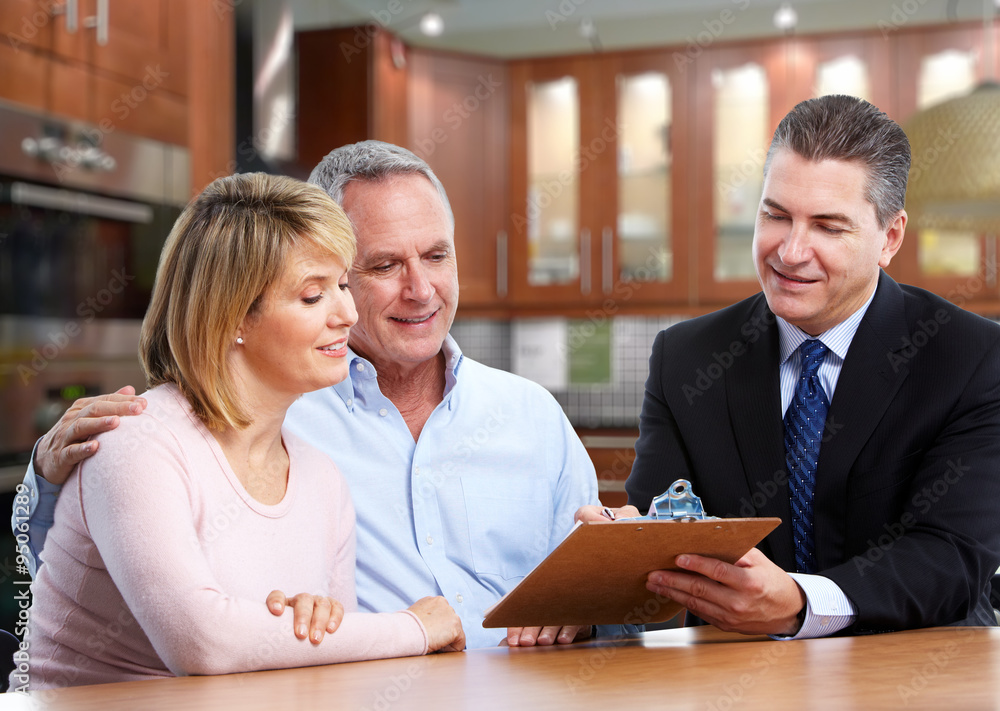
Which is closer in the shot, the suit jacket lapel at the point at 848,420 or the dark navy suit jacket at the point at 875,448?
the dark navy suit jacket at the point at 875,448

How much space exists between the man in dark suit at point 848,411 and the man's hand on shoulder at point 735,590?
0.13 ft

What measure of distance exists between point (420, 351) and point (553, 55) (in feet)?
10.9

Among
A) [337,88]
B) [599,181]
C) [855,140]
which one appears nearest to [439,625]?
[855,140]

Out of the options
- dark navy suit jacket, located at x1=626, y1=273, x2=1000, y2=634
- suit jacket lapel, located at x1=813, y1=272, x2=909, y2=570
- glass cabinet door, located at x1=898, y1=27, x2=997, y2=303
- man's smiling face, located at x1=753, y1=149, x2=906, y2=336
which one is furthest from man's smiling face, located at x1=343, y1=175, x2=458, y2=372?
glass cabinet door, located at x1=898, y1=27, x2=997, y2=303

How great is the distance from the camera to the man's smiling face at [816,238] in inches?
57.6

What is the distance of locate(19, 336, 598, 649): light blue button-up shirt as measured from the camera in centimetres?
150

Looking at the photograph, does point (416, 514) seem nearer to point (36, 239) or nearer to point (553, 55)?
point (36, 239)

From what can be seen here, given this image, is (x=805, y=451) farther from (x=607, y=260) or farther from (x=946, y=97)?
(x=946, y=97)

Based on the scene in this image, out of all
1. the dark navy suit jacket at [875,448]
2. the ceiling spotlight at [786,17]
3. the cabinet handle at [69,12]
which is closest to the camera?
the dark navy suit jacket at [875,448]

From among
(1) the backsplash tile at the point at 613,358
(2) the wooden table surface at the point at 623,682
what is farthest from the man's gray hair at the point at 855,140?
(1) the backsplash tile at the point at 613,358

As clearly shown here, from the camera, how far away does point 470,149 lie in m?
4.56

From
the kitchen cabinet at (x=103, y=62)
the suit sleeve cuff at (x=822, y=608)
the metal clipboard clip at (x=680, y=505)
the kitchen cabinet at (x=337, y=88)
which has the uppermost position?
the kitchen cabinet at (x=337, y=88)

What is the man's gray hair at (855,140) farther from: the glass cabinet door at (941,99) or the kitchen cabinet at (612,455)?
the glass cabinet door at (941,99)

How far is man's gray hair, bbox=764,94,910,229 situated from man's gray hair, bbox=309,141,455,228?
0.59 meters
